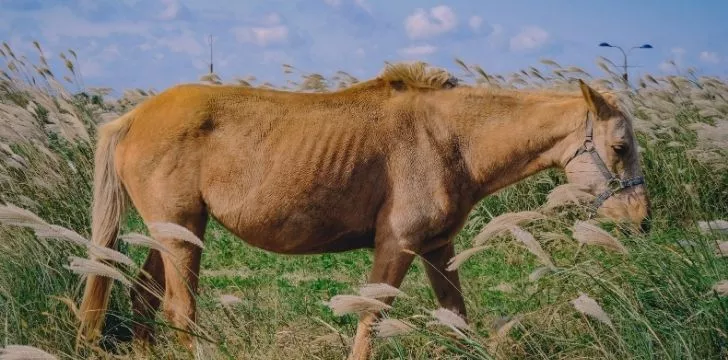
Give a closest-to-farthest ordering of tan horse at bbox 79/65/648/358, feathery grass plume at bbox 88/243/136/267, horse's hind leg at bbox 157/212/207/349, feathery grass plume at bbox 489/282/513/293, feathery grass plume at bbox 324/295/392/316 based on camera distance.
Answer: feathery grass plume at bbox 324/295/392/316
feathery grass plume at bbox 88/243/136/267
horse's hind leg at bbox 157/212/207/349
tan horse at bbox 79/65/648/358
feathery grass plume at bbox 489/282/513/293

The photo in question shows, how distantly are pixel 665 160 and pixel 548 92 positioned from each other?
161 inches

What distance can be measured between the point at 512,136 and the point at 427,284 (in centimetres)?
135

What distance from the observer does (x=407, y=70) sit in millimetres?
5406

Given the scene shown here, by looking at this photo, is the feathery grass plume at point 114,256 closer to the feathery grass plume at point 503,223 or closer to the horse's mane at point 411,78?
the feathery grass plume at point 503,223

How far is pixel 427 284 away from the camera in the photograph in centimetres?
615

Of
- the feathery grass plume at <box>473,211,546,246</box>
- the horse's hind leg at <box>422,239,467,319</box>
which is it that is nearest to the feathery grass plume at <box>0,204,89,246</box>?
the feathery grass plume at <box>473,211,546,246</box>

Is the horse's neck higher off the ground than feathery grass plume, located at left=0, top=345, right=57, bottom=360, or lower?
higher

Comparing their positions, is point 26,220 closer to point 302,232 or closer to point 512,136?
point 302,232

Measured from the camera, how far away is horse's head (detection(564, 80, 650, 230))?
17.0 feet

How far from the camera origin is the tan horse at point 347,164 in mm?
5043

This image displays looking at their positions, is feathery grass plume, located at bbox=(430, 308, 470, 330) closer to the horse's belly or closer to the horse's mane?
the horse's belly

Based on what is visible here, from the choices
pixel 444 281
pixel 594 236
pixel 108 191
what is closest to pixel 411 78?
pixel 444 281

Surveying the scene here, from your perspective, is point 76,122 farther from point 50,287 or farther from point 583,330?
point 583,330

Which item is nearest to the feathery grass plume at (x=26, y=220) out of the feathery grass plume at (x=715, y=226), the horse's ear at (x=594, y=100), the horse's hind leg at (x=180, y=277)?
the horse's hind leg at (x=180, y=277)
